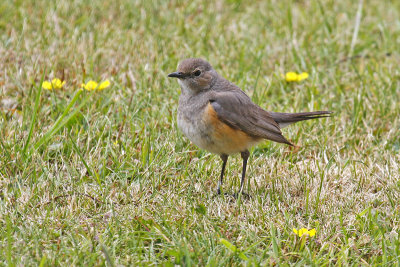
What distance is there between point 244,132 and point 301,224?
3.00ft

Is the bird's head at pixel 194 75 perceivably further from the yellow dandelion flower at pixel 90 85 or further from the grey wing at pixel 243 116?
the yellow dandelion flower at pixel 90 85

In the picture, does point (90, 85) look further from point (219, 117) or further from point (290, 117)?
point (290, 117)

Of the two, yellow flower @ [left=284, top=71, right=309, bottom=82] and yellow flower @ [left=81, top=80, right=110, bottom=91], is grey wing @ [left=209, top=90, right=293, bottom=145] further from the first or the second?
yellow flower @ [left=284, top=71, right=309, bottom=82]

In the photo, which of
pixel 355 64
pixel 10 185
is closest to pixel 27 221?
pixel 10 185

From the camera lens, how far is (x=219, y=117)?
4.59 metres

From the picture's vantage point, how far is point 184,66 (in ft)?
15.9

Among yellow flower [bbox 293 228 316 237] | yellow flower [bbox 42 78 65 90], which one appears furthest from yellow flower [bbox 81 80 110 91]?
yellow flower [bbox 293 228 316 237]

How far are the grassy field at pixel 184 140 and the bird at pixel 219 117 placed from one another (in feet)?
1.19

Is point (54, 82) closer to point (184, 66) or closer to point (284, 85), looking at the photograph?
point (184, 66)

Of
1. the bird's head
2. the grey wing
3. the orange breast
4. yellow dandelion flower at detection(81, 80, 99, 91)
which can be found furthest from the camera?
yellow dandelion flower at detection(81, 80, 99, 91)

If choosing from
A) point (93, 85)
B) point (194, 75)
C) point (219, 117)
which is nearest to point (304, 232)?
point (219, 117)

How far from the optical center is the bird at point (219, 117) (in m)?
4.56

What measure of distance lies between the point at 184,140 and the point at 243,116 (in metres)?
0.84

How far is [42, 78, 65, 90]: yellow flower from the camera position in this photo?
5645 mm
